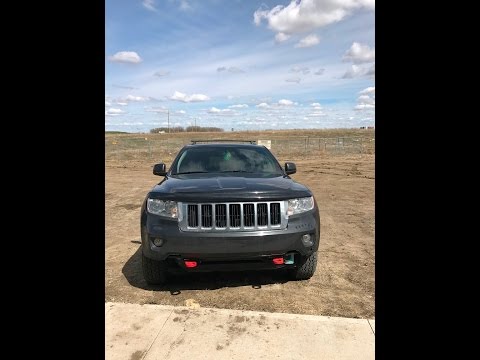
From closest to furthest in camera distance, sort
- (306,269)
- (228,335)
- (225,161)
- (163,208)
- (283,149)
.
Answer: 1. (228,335)
2. (163,208)
3. (306,269)
4. (225,161)
5. (283,149)

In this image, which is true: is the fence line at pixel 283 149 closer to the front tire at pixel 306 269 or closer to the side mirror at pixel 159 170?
the side mirror at pixel 159 170

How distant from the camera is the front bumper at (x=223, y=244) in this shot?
125 inches

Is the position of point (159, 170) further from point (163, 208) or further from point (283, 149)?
point (283, 149)

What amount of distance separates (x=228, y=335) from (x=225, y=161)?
8.23 ft

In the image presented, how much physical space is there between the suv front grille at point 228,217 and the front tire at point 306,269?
2.11 feet

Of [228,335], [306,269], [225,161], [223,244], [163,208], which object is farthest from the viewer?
[225,161]

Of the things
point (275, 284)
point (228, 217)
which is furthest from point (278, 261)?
point (228, 217)

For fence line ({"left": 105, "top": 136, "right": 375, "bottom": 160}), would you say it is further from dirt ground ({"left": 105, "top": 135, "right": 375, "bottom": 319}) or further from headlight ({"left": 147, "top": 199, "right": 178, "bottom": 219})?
headlight ({"left": 147, "top": 199, "right": 178, "bottom": 219})

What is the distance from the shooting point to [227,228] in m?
3.23

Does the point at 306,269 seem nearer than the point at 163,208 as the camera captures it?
No
